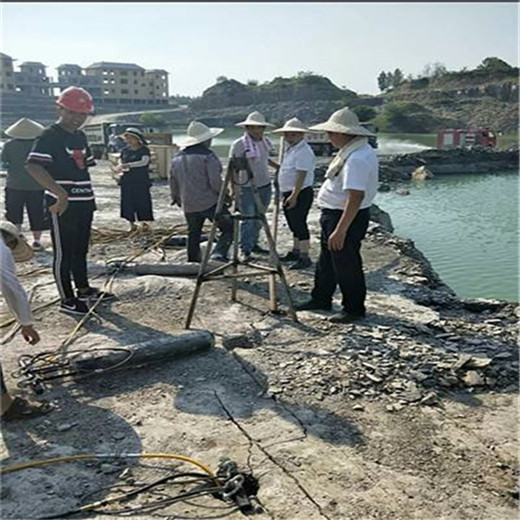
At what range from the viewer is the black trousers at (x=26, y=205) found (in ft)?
22.0

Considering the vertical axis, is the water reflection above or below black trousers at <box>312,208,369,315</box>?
below

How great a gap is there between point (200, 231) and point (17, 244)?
283 cm

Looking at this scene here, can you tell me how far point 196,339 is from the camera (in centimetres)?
398

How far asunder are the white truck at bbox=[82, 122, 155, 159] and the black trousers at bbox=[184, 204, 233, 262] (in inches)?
493

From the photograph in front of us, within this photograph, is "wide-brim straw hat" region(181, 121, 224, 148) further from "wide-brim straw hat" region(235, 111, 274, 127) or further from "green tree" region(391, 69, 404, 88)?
"green tree" region(391, 69, 404, 88)

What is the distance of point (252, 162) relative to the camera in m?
6.02

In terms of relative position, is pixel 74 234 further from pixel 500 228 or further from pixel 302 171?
pixel 500 228

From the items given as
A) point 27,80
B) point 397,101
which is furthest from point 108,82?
point 397,101

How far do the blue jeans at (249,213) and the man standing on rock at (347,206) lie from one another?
1.66m

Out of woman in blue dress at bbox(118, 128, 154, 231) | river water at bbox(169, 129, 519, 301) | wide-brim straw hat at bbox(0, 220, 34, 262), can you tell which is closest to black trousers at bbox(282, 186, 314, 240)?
woman in blue dress at bbox(118, 128, 154, 231)

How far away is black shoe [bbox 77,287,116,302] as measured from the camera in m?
5.03

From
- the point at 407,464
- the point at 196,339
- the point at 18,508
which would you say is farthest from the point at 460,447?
the point at 18,508

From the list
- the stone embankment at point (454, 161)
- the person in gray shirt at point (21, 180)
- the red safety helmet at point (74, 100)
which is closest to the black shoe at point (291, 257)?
the red safety helmet at point (74, 100)

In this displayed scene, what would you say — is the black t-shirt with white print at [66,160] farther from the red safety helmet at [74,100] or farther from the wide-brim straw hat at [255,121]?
the wide-brim straw hat at [255,121]
